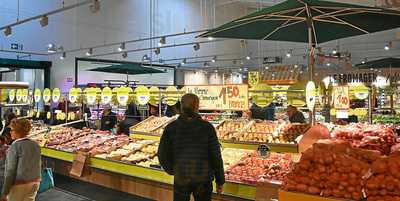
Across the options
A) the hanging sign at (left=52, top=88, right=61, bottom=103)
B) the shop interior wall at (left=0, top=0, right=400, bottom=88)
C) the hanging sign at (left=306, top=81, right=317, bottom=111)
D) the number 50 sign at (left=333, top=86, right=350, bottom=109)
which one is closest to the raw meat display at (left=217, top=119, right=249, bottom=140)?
the number 50 sign at (left=333, top=86, right=350, bottom=109)

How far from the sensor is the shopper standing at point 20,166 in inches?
166

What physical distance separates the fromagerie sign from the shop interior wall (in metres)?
9.70

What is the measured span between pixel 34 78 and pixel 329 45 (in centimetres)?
1479

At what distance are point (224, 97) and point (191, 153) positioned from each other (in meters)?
2.34

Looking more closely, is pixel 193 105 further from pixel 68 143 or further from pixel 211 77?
pixel 211 77

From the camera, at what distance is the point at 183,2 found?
21.1 metres

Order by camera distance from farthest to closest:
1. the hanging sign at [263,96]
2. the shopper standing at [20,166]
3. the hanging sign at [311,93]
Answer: the hanging sign at [263,96]
the hanging sign at [311,93]
the shopper standing at [20,166]

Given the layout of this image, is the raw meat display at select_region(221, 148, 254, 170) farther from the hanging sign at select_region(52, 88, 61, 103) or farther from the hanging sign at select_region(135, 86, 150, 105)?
the hanging sign at select_region(52, 88, 61, 103)

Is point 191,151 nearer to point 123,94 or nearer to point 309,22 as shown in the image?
point 309,22

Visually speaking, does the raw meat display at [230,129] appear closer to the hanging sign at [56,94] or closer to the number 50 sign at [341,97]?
the number 50 sign at [341,97]

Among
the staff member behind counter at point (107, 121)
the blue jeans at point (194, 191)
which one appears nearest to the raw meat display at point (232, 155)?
the blue jeans at point (194, 191)

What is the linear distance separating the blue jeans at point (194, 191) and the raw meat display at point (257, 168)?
Answer: 73 cm

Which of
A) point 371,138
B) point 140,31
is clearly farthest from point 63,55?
point 371,138

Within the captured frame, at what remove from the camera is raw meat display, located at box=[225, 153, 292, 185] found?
14.8 feet
